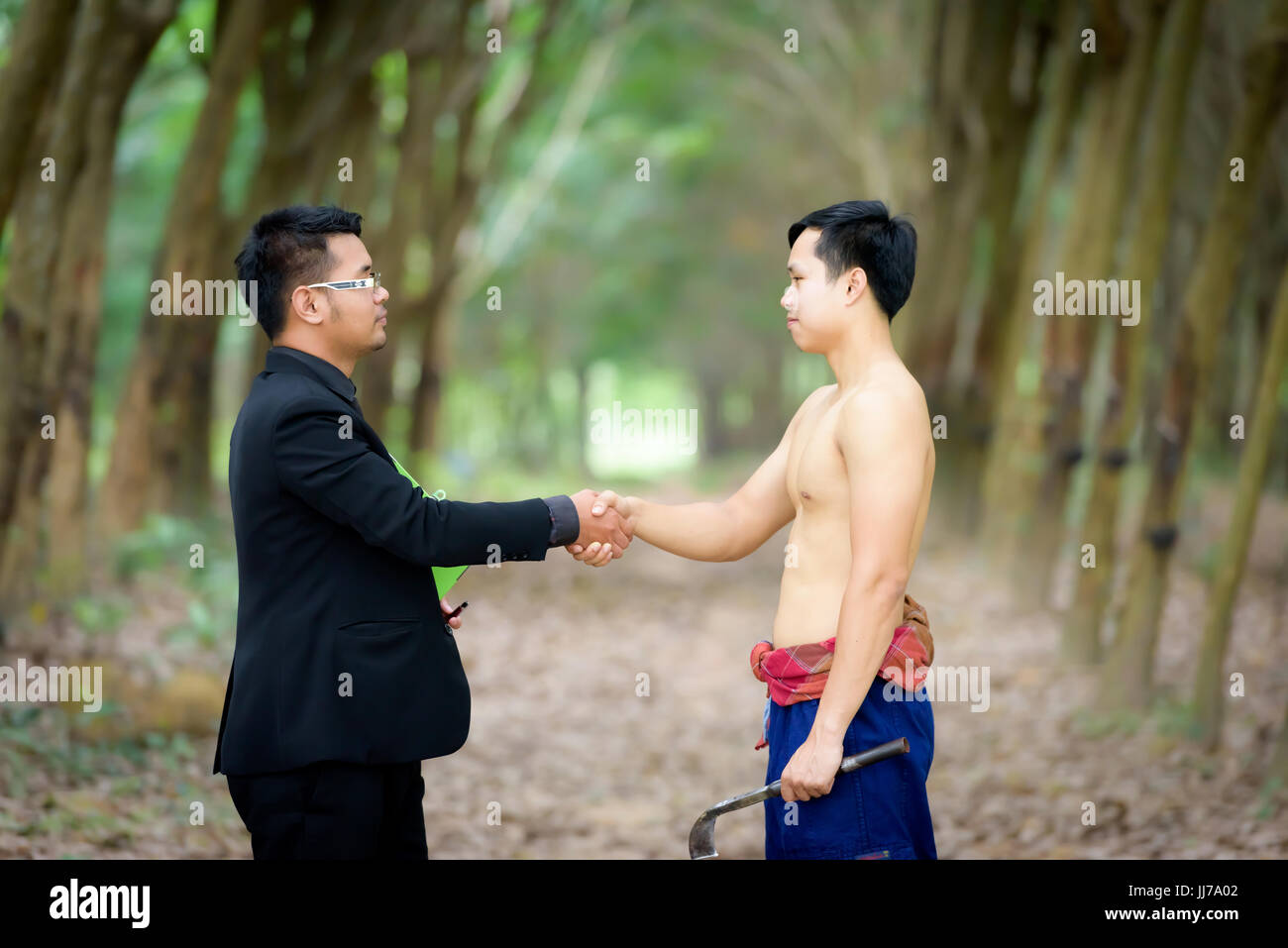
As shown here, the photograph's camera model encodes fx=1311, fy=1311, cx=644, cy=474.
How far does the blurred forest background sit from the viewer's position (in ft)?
23.1

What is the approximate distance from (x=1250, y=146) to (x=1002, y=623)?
18.6 ft

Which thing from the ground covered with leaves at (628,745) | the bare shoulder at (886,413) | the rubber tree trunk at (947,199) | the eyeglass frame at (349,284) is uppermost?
the rubber tree trunk at (947,199)

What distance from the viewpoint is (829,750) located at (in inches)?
134

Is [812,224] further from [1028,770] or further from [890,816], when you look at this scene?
[1028,770]

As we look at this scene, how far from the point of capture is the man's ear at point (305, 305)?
12.3 feet

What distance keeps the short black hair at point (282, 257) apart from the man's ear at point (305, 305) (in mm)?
24

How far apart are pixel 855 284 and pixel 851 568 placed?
2.63ft

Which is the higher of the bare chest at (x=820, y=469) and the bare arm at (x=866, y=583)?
the bare chest at (x=820, y=469)

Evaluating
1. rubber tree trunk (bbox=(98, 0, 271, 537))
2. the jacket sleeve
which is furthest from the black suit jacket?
rubber tree trunk (bbox=(98, 0, 271, 537))

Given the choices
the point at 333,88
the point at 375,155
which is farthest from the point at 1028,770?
the point at 375,155

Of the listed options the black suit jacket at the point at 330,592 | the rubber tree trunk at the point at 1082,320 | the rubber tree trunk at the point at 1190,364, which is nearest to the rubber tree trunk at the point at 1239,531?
the rubber tree trunk at the point at 1190,364

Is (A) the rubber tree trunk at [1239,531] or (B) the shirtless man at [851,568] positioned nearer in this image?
(B) the shirtless man at [851,568]

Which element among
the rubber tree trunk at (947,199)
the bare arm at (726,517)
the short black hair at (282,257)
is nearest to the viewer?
the short black hair at (282,257)

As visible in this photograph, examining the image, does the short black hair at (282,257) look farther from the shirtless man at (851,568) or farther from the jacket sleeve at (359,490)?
the shirtless man at (851,568)
